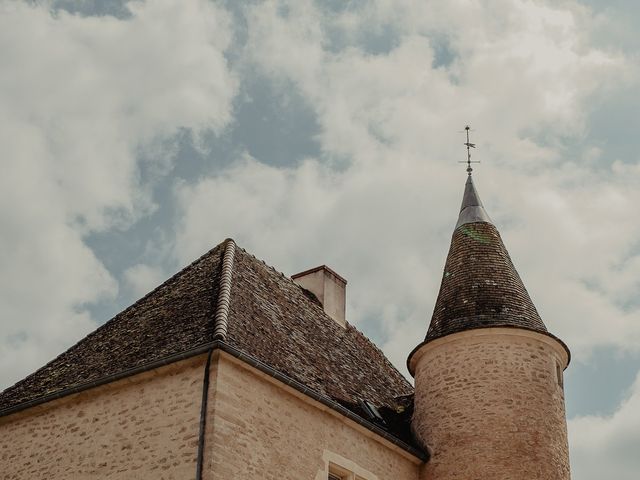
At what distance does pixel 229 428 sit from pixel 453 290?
270 inches

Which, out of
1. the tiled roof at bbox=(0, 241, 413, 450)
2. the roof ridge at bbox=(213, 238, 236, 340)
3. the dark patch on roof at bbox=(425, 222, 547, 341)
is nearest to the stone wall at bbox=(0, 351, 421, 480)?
the tiled roof at bbox=(0, 241, 413, 450)

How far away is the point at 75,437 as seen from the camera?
1452 cm

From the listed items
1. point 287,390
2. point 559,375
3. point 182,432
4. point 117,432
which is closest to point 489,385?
point 559,375

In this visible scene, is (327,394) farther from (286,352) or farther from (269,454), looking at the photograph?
(269,454)

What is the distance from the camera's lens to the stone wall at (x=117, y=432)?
524 inches

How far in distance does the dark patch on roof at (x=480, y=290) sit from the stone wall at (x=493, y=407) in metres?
0.27

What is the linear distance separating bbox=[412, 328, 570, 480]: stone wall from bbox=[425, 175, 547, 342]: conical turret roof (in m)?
0.29

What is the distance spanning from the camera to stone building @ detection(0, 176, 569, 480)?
44.6 feet

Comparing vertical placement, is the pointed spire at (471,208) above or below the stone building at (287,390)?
above

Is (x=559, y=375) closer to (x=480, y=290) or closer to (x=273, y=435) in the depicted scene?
(x=480, y=290)

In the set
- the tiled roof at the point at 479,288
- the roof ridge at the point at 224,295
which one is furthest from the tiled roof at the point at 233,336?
the tiled roof at the point at 479,288

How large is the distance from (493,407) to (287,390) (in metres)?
4.25

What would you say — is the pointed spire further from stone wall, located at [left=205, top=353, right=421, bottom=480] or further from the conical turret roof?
stone wall, located at [left=205, top=353, right=421, bottom=480]

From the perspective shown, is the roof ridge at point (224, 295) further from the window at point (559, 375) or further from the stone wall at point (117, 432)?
the window at point (559, 375)
